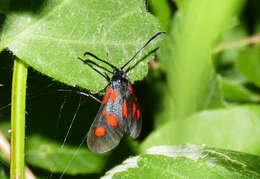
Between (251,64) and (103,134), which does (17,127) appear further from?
(251,64)

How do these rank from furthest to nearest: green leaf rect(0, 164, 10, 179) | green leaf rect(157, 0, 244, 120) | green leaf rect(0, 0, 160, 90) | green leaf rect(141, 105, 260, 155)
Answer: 1. green leaf rect(141, 105, 260, 155)
2. green leaf rect(0, 164, 10, 179)
3. green leaf rect(0, 0, 160, 90)
4. green leaf rect(157, 0, 244, 120)

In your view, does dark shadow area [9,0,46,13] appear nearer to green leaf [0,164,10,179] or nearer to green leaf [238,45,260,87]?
green leaf [0,164,10,179]

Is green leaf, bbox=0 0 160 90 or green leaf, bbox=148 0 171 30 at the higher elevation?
green leaf, bbox=148 0 171 30

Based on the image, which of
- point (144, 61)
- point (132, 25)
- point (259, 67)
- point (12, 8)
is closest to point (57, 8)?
point (12, 8)

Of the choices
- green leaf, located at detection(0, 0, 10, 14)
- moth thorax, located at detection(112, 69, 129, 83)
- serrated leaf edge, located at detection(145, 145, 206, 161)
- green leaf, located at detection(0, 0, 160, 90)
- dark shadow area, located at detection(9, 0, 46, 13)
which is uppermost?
green leaf, located at detection(0, 0, 10, 14)

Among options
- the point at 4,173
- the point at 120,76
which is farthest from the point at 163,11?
the point at 4,173

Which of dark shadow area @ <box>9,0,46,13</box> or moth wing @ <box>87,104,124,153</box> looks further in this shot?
moth wing @ <box>87,104,124,153</box>

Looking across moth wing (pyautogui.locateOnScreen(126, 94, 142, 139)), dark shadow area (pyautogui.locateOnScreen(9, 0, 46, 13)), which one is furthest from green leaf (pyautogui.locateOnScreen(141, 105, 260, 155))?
dark shadow area (pyautogui.locateOnScreen(9, 0, 46, 13))
